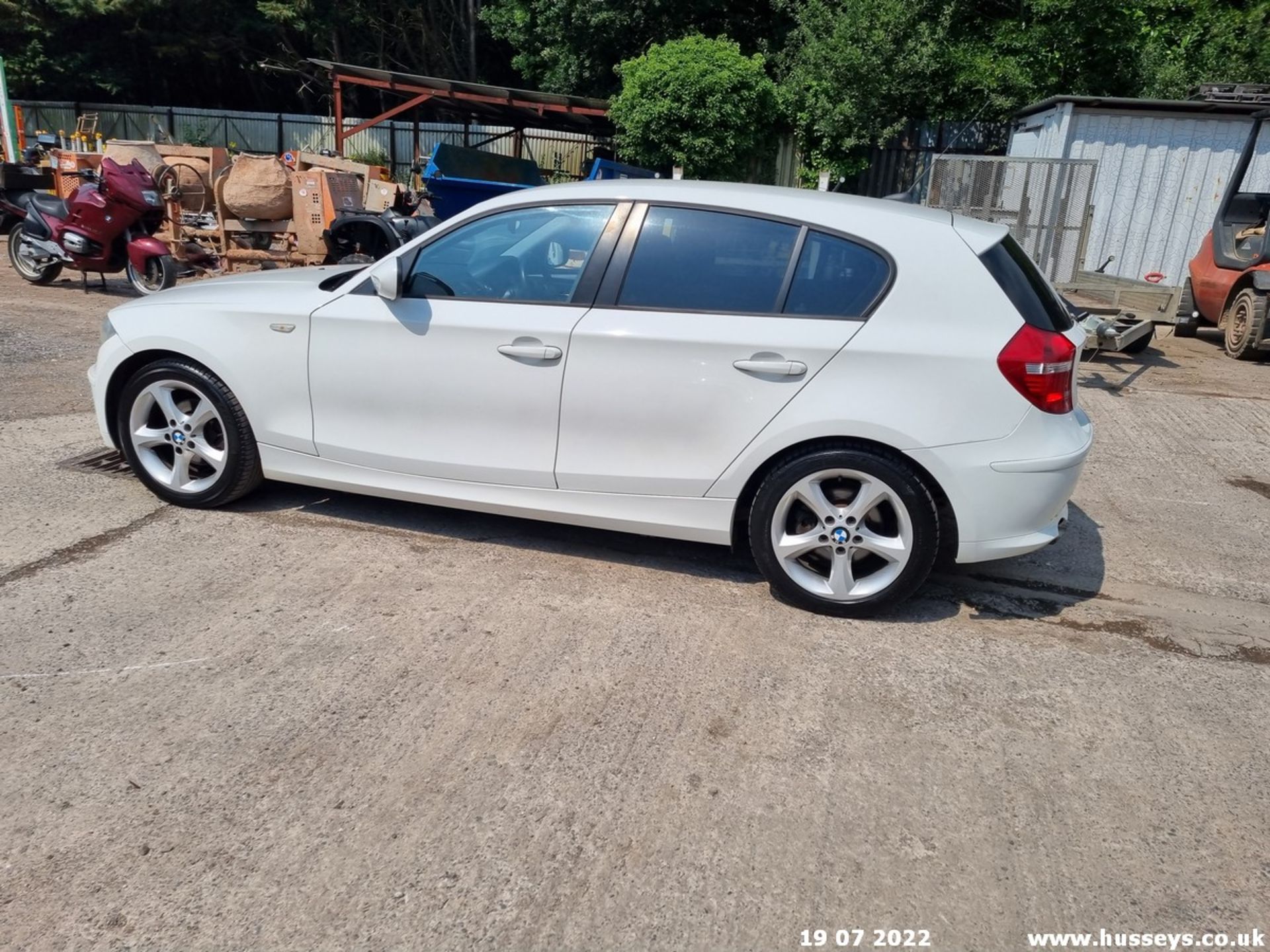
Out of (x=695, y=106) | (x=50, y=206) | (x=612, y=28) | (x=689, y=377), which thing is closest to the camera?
(x=689, y=377)

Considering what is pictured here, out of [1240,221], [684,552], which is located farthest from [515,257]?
[1240,221]

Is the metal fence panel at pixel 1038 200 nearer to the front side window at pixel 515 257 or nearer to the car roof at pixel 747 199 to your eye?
the car roof at pixel 747 199

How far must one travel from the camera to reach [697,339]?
3.94m

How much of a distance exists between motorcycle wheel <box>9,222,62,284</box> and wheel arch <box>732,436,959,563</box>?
1014 centimetres

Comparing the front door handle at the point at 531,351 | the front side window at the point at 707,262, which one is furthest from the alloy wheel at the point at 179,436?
the front side window at the point at 707,262

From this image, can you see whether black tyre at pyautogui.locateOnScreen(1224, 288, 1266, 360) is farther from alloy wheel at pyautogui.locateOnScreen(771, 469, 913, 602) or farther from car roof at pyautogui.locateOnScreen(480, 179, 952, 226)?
alloy wheel at pyautogui.locateOnScreen(771, 469, 913, 602)

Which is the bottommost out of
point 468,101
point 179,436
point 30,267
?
point 30,267

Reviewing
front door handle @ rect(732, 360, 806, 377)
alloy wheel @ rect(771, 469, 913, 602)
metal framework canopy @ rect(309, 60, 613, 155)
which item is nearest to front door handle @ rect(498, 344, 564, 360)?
front door handle @ rect(732, 360, 806, 377)

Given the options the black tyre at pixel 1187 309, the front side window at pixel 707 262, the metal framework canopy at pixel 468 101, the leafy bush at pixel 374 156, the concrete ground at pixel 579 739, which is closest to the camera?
the concrete ground at pixel 579 739

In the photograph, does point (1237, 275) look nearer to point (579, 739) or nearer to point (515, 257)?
point (515, 257)

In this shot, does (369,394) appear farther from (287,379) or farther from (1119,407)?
(1119,407)

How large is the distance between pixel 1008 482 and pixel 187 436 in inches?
147

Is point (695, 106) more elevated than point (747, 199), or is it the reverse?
point (695, 106)

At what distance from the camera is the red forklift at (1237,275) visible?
984cm
